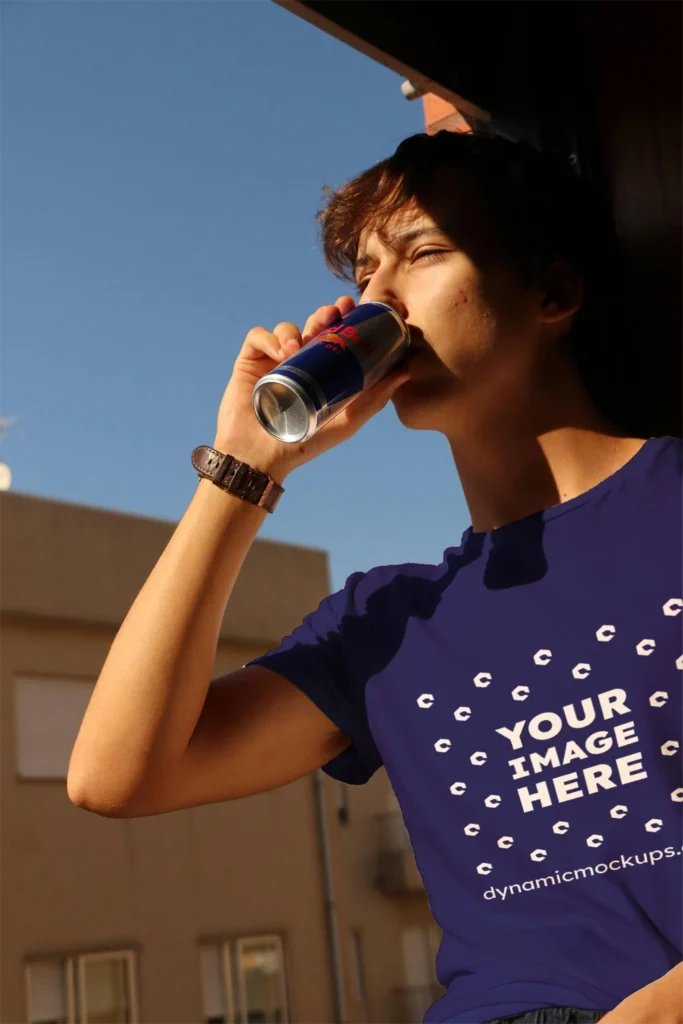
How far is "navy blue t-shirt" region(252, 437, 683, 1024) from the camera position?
0.89 meters

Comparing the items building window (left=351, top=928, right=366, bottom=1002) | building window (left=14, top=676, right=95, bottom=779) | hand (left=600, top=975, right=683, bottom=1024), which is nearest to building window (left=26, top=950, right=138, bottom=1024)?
building window (left=14, top=676, right=95, bottom=779)

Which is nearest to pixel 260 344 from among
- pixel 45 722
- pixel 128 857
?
pixel 45 722

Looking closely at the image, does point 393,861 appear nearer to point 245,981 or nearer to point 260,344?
point 245,981

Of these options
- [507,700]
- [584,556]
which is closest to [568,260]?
[584,556]

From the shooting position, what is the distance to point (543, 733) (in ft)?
3.19

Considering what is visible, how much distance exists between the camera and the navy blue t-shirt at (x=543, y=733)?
89 centimetres

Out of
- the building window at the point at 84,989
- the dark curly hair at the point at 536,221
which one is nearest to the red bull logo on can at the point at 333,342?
the dark curly hair at the point at 536,221

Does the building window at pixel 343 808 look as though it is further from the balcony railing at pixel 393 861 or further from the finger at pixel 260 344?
the finger at pixel 260 344

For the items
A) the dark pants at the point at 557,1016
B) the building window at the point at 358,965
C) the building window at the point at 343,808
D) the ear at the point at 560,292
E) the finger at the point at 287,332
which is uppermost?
the building window at the point at 343,808

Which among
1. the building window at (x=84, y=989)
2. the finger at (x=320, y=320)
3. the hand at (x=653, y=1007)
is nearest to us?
the hand at (x=653, y=1007)

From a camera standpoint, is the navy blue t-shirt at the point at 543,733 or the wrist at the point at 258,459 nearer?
the navy blue t-shirt at the point at 543,733

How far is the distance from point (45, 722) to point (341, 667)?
8470 millimetres

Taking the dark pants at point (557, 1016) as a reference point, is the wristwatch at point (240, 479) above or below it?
above

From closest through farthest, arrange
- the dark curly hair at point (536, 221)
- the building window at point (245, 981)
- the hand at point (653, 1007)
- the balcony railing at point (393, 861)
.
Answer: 1. the hand at point (653, 1007)
2. the dark curly hair at point (536, 221)
3. the building window at point (245, 981)
4. the balcony railing at point (393, 861)
